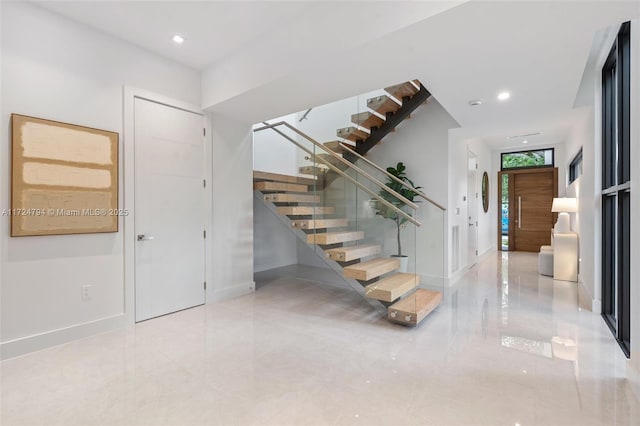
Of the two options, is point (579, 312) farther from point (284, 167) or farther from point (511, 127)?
point (284, 167)

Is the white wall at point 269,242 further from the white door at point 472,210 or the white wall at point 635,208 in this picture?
the white wall at point 635,208

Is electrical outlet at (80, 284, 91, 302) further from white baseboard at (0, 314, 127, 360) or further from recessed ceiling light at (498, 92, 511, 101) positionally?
recessed ceiling light at (498, 92, 511, 101)

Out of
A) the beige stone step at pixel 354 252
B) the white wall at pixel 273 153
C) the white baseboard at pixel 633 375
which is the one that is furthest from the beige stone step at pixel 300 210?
the white baseboard at pixel 633 375

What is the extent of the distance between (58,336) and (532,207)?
974 centimetres

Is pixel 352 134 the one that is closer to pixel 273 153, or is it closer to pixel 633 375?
pixel 273 153

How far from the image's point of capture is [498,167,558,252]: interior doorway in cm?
812

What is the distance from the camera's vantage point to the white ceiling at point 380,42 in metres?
2.19

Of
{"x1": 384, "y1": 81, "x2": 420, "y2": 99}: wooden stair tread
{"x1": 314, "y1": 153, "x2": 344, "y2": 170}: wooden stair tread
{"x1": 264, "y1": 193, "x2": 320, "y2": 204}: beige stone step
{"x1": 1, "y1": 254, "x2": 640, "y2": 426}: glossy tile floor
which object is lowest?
{"x1": 1, "y1": 254, "x2": 640, "y2": 426}: glossy tile floor

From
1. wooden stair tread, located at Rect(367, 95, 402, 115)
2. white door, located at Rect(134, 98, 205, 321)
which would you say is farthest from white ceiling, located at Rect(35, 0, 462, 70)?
wooden stair tread, located at Rect(367, 95, 402, 115)

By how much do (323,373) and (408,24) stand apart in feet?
8.58

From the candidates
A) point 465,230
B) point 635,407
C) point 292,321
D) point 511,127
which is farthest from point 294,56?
point 465,230

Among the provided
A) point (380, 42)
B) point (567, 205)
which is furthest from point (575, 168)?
point (380, 42)

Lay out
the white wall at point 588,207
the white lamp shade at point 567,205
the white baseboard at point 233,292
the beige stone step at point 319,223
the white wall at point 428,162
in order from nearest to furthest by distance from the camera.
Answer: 1. the white wall at point 588,207
2. the beige stone step at point 319,223
3. the white baseboard at point 233,292
4. the white wall at point 428,162
5. the white lamp shade at point 567,205

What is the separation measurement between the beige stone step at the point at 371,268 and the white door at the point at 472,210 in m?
3.24
